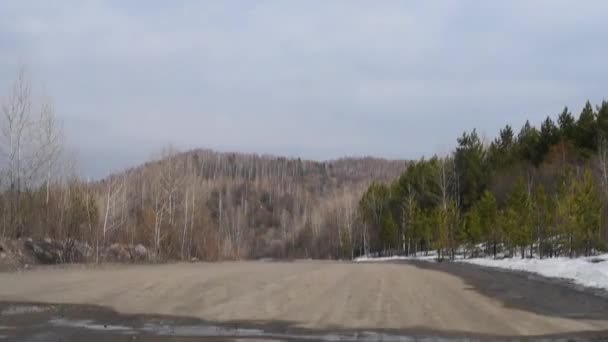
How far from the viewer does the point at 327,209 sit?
12444cm

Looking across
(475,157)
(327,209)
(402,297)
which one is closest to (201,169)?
(327,209)

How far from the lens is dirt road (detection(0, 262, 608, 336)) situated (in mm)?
11891

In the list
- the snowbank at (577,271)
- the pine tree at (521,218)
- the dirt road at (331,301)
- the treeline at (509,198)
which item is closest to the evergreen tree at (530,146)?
the treeline at (509,198)

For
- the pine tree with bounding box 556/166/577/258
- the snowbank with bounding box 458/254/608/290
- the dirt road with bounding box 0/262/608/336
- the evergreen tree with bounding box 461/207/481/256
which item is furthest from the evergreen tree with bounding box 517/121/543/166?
the dirt road with bounding box 0/262/608/336

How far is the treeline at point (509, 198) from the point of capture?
3920cm

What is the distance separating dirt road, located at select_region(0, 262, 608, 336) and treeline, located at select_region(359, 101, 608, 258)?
842 inches

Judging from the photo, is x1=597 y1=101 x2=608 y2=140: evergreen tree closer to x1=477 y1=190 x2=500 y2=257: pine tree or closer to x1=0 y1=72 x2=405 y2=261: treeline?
x1=477 y1=190 x2=500 y2=257: pine tree

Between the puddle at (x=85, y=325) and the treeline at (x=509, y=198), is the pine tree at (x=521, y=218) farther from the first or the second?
the puddle at (x=85, y=325)

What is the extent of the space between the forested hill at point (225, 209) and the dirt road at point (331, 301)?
77.2 feet

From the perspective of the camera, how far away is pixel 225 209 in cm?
14538

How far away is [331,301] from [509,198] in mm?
36887

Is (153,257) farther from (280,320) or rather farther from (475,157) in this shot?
(475,157)

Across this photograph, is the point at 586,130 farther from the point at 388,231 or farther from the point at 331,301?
the point at 331,301

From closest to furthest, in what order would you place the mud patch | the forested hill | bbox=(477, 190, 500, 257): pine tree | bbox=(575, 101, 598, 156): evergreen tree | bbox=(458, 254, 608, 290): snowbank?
the mud patch < bbox=(458, 254, 608, 290): snowbank < bbox=(477, 190, 500, 257): pine tree < the forested hill < bbox=(575, 101, 598, 156): evergreen tree
